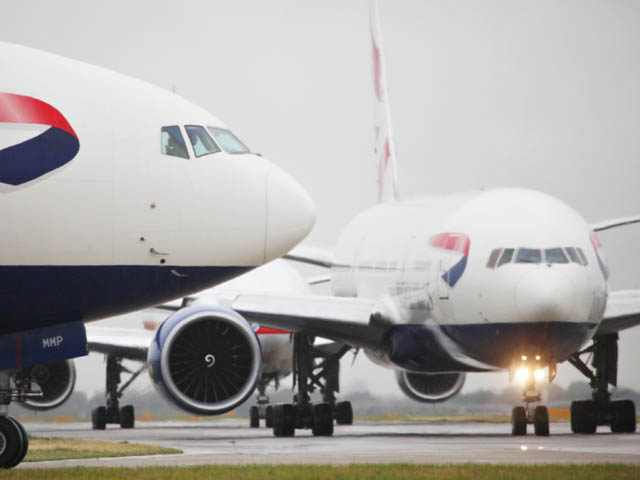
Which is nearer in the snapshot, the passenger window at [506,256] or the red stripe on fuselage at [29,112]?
the red stripe on fuselage at [29,112]

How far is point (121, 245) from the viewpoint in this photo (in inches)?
420

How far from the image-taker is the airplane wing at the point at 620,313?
65.5 ft

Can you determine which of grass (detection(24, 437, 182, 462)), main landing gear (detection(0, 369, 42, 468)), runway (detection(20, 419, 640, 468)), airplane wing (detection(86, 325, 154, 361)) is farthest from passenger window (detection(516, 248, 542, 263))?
airplane wing (detection(86, 325, 154, 361))

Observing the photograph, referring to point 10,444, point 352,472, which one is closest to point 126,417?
point 10,444

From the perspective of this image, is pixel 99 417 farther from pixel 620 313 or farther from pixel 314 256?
pixel 620 313

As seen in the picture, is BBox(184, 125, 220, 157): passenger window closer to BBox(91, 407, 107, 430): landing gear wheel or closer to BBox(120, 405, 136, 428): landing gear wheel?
BBox(91, 407, 107, 430): landing gear wheel

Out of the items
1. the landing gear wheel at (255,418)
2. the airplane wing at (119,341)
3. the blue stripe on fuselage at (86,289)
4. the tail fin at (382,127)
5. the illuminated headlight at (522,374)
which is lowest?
the landing gear wheel at (255,418)

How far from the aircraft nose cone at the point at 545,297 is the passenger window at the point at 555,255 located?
0.19 m

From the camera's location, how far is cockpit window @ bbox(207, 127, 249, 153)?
444 inches

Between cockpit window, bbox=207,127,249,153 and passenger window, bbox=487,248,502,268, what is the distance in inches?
267

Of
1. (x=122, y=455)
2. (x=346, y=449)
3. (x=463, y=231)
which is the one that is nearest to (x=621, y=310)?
(x=463, y=231)

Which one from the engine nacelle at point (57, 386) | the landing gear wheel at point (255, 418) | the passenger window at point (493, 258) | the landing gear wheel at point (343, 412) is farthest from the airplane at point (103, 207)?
the landing gear wheel at point (255, 418)

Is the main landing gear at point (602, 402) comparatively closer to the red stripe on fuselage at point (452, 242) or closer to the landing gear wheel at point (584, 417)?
the landing gear wheel at point (584, 417)

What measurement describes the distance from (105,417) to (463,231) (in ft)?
39.2
